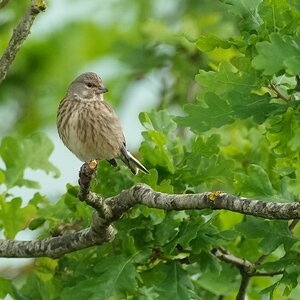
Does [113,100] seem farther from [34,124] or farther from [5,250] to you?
[5,250]

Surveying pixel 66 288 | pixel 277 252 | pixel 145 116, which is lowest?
pixel 277 252

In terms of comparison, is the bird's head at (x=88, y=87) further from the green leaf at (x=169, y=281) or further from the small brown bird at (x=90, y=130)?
the green leaf at (x=169, y=281)

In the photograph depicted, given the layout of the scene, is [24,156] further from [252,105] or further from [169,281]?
[252,105]

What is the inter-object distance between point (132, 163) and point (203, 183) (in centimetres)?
56

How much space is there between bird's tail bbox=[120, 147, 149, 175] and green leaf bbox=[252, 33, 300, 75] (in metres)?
1.37

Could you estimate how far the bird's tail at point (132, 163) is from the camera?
272 inches

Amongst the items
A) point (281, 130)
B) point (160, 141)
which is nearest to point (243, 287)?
point (160, 141)

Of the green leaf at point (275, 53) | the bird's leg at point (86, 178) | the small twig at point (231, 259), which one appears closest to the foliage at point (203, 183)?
the green leaf at point (275, 53)

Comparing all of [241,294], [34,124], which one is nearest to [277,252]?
[241,294]

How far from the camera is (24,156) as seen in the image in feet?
25.8

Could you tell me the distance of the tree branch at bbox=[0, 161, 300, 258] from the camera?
5121mm

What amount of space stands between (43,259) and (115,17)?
503cm

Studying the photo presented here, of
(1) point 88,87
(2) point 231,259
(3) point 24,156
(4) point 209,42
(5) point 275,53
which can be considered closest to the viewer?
(5) point 275,53

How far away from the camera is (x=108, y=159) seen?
7.60 metres
